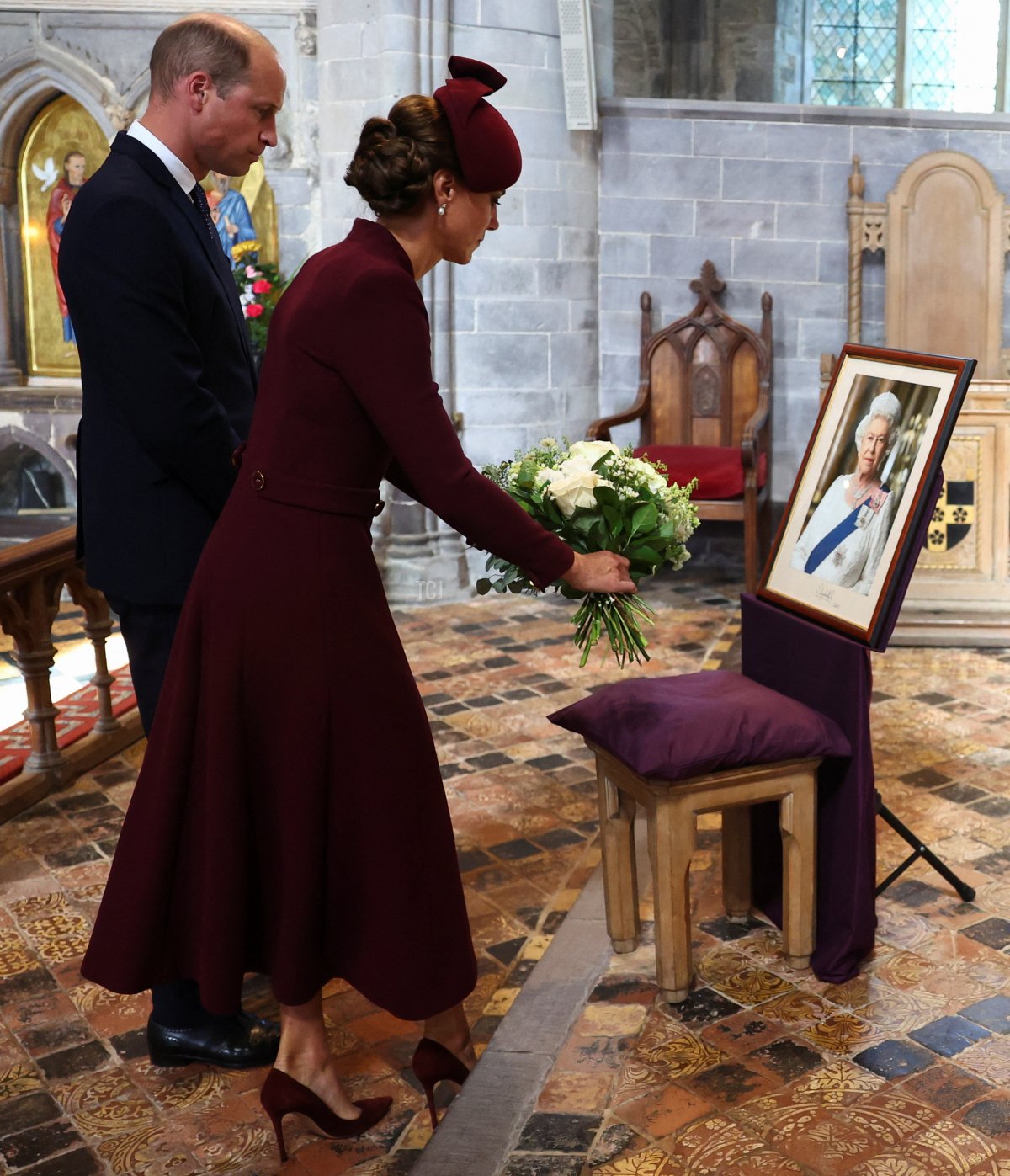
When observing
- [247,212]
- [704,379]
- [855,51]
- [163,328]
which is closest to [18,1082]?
[163,328]

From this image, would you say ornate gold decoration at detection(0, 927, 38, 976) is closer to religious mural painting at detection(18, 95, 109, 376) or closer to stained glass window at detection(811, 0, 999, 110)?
religious mural painting at detection(18, 95, 109, 376)

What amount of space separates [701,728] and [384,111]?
4793 mm

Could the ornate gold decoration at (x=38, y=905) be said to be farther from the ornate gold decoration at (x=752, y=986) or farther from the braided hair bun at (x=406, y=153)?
the braided hair bun at (x=406, y=153)

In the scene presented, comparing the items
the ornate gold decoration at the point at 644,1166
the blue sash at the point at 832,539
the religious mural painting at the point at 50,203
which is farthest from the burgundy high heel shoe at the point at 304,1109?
the religious mural painting at the point at 50,203

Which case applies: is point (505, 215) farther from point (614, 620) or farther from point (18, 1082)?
point (18, 1082)

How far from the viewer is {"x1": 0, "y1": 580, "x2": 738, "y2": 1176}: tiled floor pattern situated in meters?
2.54

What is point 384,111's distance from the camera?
22.2 feet

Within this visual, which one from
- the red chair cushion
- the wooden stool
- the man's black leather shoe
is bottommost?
the man's black leather shoe

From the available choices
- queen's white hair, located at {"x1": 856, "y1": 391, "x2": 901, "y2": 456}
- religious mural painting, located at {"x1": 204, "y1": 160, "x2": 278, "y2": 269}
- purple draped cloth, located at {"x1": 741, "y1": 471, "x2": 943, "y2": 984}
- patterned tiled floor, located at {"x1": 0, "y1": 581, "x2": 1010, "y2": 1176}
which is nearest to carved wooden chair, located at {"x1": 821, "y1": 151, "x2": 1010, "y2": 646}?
religious mural painting, located at {"x1": 204, "y1": 160, "x2": 278, "y2": 269}

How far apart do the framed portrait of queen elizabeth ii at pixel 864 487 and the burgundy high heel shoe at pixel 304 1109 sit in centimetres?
140

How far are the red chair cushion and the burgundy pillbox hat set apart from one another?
420cm

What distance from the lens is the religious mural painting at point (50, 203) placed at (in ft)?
27.0

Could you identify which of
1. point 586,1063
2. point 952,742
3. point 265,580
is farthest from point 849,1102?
point 952,742

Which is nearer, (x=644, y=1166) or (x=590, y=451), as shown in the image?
(x=644, y=1166)
